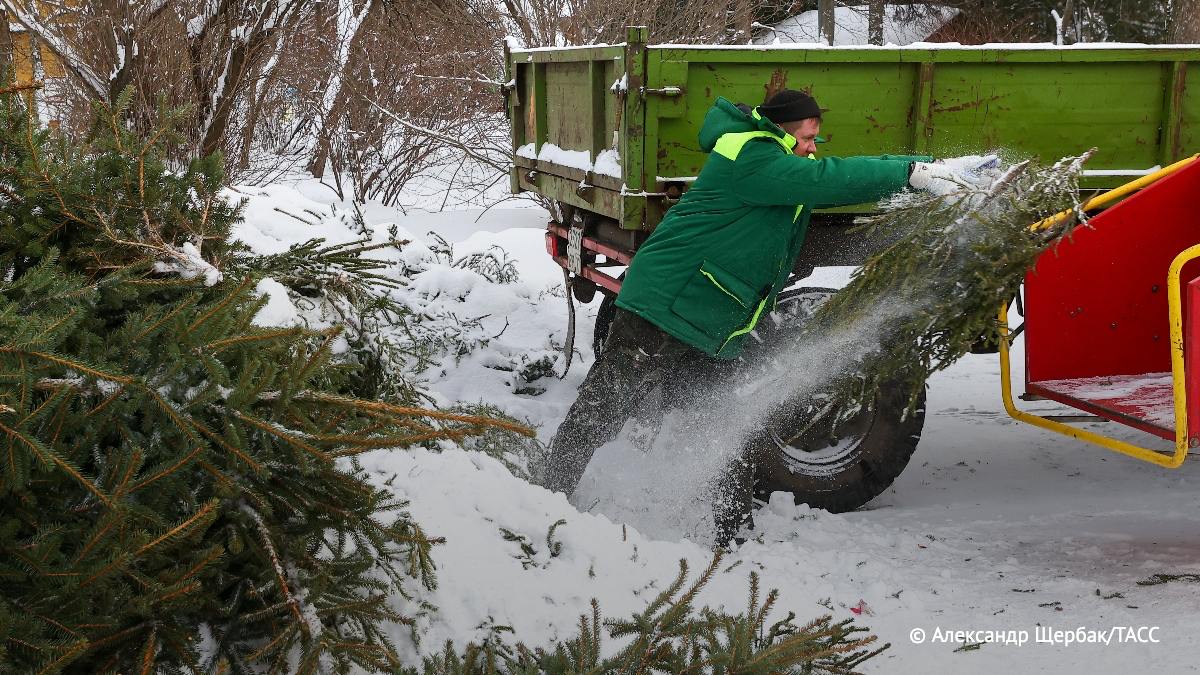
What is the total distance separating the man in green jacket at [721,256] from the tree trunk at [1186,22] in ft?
59.8

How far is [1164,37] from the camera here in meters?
21.4

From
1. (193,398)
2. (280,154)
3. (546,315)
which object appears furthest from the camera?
(280,154)

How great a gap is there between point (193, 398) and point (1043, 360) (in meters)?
3.63

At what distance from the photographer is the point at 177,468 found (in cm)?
Answer: 186

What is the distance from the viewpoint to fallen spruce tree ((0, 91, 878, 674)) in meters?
1.79

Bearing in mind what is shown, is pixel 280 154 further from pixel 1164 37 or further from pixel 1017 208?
pixel 1164 37

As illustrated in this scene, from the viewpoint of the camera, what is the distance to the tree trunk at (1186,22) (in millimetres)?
19281

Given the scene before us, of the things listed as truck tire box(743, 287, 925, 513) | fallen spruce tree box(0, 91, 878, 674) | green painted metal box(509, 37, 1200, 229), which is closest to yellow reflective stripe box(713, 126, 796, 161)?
green painted metal box(509, 37, 1200, 229)

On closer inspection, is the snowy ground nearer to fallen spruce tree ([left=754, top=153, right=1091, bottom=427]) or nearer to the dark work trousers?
the dark work trousers

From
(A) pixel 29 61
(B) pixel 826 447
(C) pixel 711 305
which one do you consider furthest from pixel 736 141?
(A) pixel 29 61

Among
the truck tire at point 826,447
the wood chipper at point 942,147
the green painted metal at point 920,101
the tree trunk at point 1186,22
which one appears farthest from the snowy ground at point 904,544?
the tree trunk at point 1186,22

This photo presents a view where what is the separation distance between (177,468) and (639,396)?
2.99 m

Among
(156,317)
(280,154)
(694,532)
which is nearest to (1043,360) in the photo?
(694,532)

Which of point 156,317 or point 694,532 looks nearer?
point 156,317
